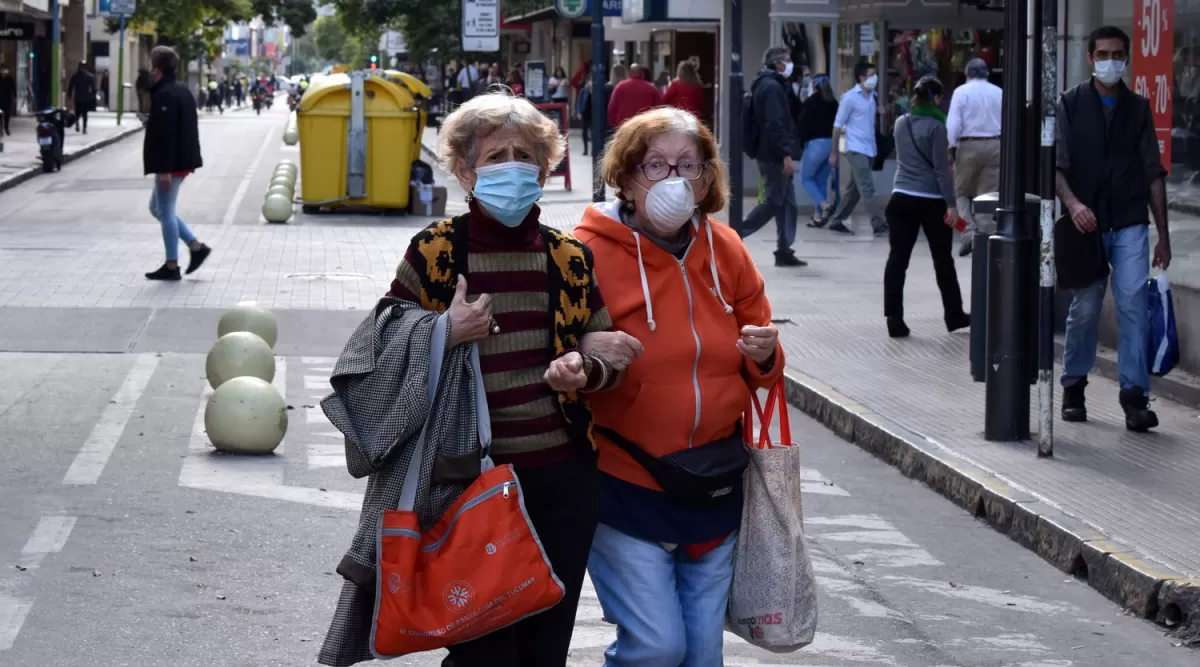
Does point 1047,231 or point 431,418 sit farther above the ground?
point 1047,231

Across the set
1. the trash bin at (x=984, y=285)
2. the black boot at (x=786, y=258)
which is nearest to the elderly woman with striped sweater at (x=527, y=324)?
the trash bin at (x=984, y=285)

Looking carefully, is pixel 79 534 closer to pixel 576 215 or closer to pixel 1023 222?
pixel 1023 222

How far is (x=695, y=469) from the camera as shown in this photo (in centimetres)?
388

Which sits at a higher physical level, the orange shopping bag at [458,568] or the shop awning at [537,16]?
the shop awning at [537,16]

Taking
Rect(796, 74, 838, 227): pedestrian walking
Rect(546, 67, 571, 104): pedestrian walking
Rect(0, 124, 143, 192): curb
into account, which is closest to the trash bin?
Rect(796, 74, 838, 227): pedestrian walking

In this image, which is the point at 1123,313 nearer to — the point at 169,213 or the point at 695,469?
the point at 695,469

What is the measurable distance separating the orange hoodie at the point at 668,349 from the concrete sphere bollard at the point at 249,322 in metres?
7.02

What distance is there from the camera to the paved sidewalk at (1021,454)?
6391 millimetres

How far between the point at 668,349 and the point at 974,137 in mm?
10605

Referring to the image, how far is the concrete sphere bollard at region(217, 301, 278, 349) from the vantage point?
1077 centimetres

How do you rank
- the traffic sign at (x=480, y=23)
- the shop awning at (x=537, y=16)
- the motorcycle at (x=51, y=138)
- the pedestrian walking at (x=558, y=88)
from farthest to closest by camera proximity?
the shop awning at (x=537, y=16) < the pedestrian walking at (x=558, y=88) < the motorcycle at (x=51, y=138) < the traffic sign at (x=480, y=23)

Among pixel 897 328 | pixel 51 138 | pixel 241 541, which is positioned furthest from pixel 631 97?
pixel 241 541

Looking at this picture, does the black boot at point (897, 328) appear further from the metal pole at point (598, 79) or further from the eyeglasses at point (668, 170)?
the eyeglasses at point (668, 170)

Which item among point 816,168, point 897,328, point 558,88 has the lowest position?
point 897,328
